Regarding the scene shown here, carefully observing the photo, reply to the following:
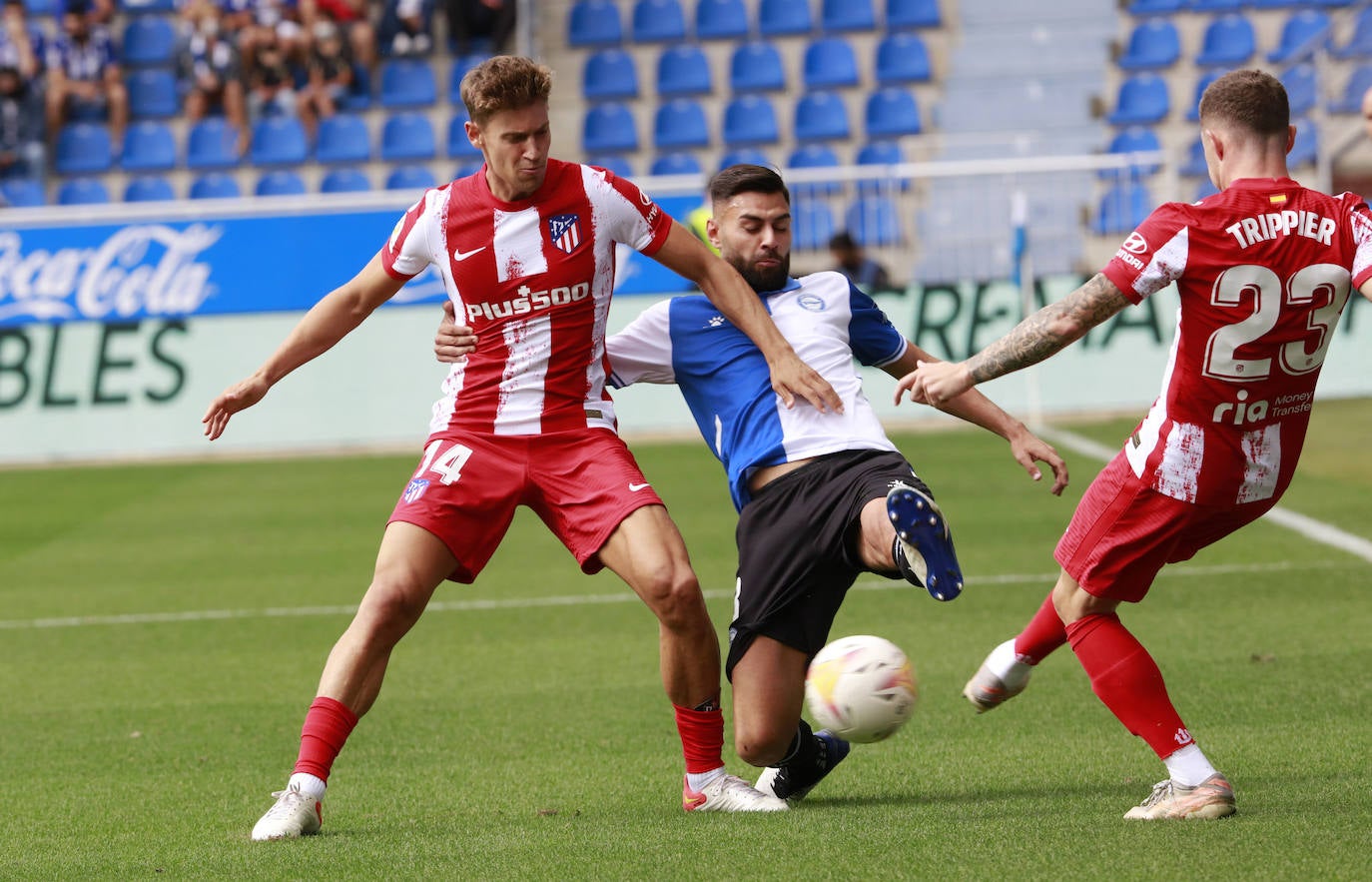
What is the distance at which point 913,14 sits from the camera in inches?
865

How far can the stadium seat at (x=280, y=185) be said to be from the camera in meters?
20.2

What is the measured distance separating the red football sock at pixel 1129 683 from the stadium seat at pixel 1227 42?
17832 mm

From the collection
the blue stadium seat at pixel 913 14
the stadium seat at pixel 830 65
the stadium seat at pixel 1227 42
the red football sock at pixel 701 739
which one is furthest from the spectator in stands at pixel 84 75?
the red football sock at pixel 701 739

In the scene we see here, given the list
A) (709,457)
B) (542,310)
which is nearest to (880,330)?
(542,310)

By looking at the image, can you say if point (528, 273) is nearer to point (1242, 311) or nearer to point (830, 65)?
point (1242, 311)

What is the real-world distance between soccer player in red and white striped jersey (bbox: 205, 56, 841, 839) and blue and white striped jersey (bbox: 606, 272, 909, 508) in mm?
142

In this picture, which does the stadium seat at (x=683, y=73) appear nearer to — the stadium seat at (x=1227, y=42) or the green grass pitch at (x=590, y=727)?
the stadium seat at (x=1227, y=42)

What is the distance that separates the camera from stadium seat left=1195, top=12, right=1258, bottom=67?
20781 millimetres

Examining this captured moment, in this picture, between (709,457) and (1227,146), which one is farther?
(709,457)

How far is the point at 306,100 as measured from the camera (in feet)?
68.7

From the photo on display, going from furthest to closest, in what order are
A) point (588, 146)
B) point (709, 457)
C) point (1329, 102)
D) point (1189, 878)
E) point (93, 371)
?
point (588, 146) → point (1329, 102) → point (93, 371) → point (709, 457) → point (1189, 878)

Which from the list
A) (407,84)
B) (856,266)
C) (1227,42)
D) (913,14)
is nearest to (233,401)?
(856,266)

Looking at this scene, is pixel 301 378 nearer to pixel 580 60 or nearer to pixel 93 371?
pixel 93 371

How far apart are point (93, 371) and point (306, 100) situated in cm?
633
